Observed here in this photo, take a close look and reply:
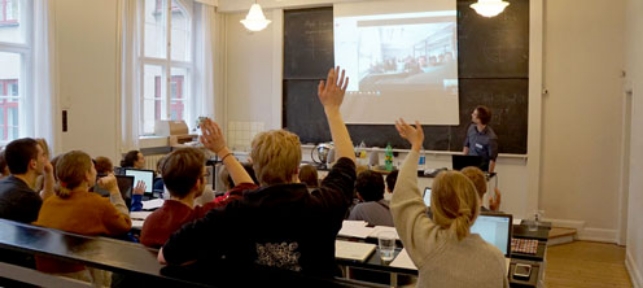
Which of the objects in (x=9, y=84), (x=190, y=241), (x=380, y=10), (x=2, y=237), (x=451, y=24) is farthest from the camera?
(x=380, y=10)

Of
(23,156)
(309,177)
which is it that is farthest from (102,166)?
(309,177)

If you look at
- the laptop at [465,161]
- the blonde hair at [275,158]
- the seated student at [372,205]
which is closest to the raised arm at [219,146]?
the blonde hair at [275,158]

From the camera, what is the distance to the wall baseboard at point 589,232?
6.32 metres

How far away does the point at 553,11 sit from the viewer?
642 cm

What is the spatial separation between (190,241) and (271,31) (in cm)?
667

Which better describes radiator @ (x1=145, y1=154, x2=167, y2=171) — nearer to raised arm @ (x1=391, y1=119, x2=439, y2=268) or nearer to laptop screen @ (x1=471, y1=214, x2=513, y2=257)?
laptop screen @ (x1=471, y1=214, x2=513, y2=257)

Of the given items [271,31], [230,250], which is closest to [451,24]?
[271,31]

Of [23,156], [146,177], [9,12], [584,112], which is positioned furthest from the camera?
[584,112]

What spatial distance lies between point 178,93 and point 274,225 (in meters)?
6.73

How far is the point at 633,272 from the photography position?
477 cm

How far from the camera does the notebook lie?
2361 mm

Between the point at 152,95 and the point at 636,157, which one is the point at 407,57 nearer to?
the point at 636,157

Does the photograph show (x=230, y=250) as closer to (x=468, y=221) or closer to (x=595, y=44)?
(x=468, y=221)

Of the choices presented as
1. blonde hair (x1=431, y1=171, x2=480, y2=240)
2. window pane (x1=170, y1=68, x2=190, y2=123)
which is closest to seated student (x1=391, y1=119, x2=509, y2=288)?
blonde hair (x1=431, y1=171, x2=480, y2=240)
